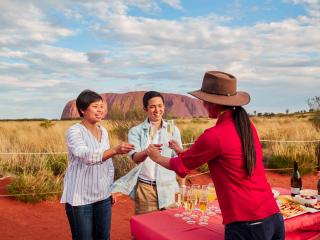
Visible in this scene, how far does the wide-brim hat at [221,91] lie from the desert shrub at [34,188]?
5.61m

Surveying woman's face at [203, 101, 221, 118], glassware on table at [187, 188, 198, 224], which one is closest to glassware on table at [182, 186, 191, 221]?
glassware on table at [187, 188, 198, 224]

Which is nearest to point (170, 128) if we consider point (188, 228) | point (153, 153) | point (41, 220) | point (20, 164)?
point (153, 153)

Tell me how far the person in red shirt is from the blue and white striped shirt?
0.95m

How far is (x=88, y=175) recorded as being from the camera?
2.91 m

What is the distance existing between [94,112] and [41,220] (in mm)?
4020

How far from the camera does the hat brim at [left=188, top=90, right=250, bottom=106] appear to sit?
206 centimetres

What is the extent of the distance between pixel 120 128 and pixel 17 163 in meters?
2.61

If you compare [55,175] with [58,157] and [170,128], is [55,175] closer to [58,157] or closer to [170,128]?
[58,157]

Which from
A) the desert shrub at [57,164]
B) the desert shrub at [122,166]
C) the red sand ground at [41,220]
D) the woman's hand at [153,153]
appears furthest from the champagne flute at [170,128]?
the desert shrub at [57,164]

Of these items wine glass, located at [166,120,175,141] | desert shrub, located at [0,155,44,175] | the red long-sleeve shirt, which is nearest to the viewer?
the red long-sleeve shirt

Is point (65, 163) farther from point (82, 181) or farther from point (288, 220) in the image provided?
point (288, 220)

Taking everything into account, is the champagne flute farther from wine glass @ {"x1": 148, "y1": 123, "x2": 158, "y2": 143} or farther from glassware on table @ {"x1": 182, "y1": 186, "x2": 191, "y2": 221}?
glassware on table @ {"x1": 182, "y1": 186, "x2": 191, "y2": 221}

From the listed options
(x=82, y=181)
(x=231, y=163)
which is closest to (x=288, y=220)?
(x=231, y=163)

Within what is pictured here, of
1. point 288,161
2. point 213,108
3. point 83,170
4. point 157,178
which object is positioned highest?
point 213,108
